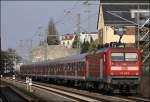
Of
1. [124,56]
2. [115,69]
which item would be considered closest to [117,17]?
[124,56]

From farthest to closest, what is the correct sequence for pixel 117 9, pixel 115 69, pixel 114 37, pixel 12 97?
pixel 117 9 < pixel 114 37 < pixel 12 97 < pixel 115 69

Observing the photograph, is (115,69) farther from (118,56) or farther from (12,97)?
(12,97)

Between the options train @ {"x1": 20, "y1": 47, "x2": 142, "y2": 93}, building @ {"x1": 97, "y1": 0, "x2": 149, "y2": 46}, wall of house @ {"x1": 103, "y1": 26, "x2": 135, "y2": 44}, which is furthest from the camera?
building @ {"x1": 97, "y1": 0, "x2": 149, "y2": 46}

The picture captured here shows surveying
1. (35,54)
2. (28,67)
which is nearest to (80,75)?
(28,67)

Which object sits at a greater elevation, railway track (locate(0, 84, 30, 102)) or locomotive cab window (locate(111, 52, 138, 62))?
locomotive cab window (locate(111, 52, 138, 62))

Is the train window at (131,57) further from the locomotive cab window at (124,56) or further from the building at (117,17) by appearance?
the building at (117,17)

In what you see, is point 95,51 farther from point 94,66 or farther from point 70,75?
point 70,75

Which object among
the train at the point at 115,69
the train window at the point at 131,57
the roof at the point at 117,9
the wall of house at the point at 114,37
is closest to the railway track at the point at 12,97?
the train at the point at 115,69

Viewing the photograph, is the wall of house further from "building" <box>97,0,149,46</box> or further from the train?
the train

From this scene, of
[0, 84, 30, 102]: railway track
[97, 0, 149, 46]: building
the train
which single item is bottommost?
[0, 84, 30, 102]: railway track

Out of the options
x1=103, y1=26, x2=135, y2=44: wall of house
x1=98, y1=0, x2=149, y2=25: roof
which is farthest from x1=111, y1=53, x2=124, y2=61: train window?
x1=98, y1=0, x2=149, y2=25: roof

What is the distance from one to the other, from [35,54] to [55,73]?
1547 inches

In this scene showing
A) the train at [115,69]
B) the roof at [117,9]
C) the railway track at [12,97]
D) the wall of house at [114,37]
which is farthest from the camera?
the roof at [117,9]

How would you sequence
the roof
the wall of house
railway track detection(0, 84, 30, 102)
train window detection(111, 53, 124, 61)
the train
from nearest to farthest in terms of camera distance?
railway track detection(0, 84, 30, 102)
the train
train window detection(111, 53, 124, 61)
the wall of house
the roof
